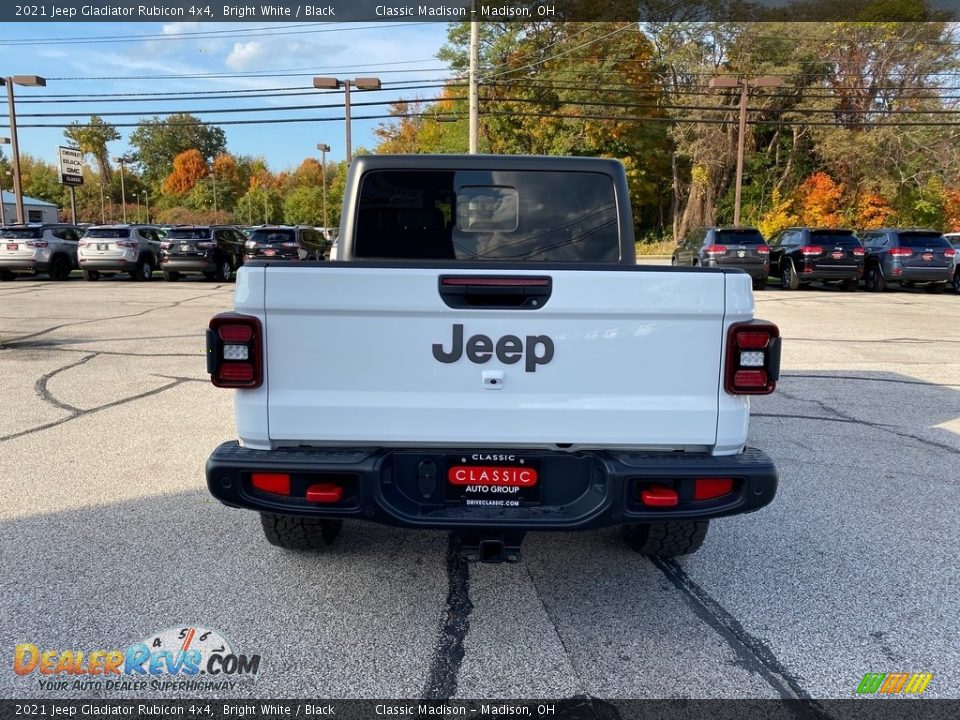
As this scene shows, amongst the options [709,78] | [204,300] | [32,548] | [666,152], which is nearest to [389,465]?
[32,548]

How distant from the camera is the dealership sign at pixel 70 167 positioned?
41.1m

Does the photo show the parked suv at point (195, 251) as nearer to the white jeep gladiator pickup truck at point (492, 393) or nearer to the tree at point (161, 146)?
the white jeep gladiator pickup truck at point (492, 393)

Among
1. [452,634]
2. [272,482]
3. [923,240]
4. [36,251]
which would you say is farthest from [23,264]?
[923,240]

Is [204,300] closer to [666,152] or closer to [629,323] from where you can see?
[629,323]

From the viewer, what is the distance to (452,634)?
3.00 m

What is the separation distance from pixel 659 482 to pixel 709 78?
4186 centimetres

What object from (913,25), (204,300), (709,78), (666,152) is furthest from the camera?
(666,152)

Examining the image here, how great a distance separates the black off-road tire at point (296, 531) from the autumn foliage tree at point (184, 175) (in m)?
110

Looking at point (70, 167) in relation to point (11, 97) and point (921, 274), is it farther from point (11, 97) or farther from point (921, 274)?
point (921, 274)

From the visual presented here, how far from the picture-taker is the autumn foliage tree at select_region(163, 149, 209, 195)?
10344 centimetres

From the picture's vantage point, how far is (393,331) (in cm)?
279

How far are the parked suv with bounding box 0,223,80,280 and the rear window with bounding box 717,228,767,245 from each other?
20.4 meters

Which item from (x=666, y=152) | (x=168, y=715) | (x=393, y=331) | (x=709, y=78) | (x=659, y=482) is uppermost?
(x=709, y=78)

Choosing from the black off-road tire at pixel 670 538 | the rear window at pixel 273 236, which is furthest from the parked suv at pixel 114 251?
the black off-road tire at pixel 670 538
